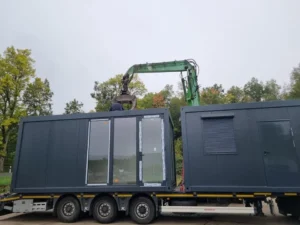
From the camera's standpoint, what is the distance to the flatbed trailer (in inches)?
219

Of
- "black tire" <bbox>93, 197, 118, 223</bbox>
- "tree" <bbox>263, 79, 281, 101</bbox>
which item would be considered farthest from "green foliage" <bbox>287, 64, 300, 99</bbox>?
"black tire" <bbox>93, 197, 118, 223</bbox>

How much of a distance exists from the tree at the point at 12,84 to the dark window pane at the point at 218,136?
18688 mm

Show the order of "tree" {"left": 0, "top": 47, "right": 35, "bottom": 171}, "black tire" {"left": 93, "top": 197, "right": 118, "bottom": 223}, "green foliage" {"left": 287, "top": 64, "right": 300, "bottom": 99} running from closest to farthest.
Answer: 1. "black tire" {"left": 93, "top": 197, "right": 118, "bottom": 223}
2. "tree" {"left": 0, "top": 47, "right": 35, "bottom": 171}
3. "green foliage" {"left": 287, "top": 64, "right": 300, "bottom": 99}

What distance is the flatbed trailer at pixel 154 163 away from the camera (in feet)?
18.2

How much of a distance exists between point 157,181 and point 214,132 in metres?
2.16

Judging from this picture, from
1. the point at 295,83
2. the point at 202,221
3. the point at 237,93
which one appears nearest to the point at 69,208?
the point at 202,221

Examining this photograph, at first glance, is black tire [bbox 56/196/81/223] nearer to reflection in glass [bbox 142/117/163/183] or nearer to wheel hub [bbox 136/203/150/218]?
wheel hub [bbox 136/203/150/218]

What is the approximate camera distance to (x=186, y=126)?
6199mm

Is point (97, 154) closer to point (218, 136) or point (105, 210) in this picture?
point (105, 210)

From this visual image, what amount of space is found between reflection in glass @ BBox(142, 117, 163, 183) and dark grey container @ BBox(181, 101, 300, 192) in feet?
2.44

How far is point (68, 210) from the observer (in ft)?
21.2

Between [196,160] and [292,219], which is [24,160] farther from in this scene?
[292,219]

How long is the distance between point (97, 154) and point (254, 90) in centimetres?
5220

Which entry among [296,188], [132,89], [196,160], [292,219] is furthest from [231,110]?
[132,89]
